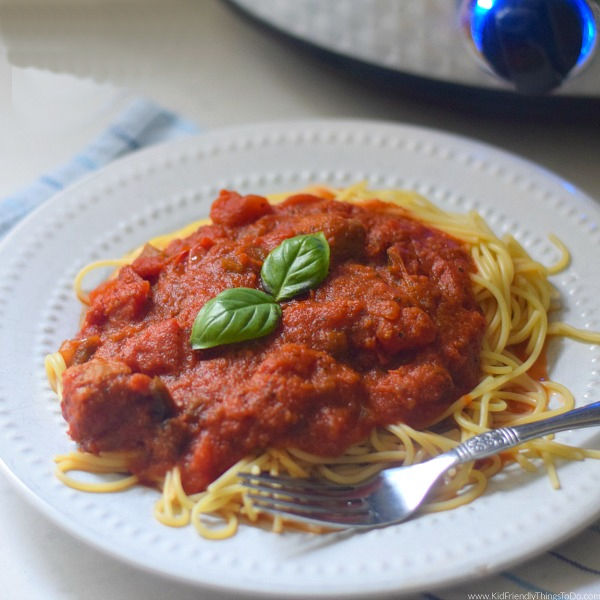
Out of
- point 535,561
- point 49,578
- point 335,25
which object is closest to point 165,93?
point 335,25

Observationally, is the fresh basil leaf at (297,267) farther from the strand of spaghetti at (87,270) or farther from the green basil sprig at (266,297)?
the strand of spaghetti at (87,270)

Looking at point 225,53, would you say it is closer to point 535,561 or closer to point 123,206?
point 123,206

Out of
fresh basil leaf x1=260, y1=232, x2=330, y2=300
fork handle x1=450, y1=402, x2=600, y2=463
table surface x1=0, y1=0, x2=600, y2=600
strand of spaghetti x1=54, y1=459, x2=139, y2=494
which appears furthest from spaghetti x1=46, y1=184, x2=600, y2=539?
table surface x1=0, y1=0, x2=600, y2=600

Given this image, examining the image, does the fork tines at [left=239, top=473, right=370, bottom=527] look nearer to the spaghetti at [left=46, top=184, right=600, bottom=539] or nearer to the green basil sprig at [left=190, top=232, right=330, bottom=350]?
the spaghetti at [left=46, top=184, right=600, bottom=539]

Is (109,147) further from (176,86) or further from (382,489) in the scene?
(382,489)

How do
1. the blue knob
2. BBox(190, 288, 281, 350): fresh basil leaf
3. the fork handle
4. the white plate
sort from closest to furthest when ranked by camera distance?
1. the white plate
2. the fork handle
3. BBox(190, 288, 281, 350): fresh basil leaf
4. the blue knob

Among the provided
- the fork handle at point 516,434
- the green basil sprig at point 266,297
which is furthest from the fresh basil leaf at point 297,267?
the fork handle at point 516,434
